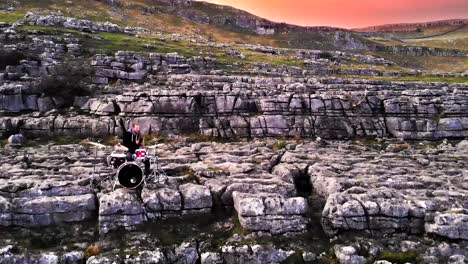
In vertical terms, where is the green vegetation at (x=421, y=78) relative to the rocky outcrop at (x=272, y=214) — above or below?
above

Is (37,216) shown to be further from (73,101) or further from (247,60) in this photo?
(247,60)

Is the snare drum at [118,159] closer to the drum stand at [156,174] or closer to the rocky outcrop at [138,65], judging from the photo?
the drum stand at [156,174]

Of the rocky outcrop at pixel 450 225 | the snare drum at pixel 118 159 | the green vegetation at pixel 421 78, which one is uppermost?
the green vegetation at pixel 421 78

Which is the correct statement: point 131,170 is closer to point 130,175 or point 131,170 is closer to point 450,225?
point 130,175

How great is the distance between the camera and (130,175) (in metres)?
→ 22.6

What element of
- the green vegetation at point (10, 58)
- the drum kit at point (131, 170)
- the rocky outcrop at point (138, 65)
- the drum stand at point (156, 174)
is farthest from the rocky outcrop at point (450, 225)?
the green vegetation at point (10, 58)

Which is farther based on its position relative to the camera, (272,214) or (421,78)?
(421,78)

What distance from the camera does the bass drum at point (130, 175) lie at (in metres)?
22.3

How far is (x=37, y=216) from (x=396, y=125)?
27511mm

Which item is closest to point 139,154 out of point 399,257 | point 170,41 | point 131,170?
point 131,170

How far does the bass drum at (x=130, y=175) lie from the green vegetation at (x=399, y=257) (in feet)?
38.3

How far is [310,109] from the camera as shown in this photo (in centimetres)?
3756

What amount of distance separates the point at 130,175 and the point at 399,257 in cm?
1278

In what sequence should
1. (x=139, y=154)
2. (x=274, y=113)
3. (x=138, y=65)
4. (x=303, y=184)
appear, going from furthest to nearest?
(x=138, y=65)
(x=274, y=113)
(x=303, y=184)
(x=139, y=154)
